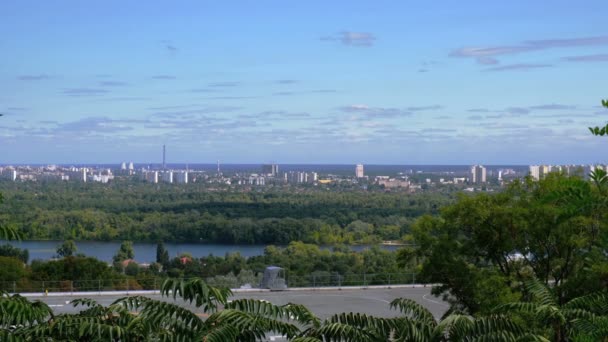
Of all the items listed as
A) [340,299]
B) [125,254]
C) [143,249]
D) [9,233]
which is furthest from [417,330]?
[143,249]

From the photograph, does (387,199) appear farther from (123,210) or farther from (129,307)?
(129,307)

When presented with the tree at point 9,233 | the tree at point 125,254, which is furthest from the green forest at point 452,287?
the tree at point 125,254

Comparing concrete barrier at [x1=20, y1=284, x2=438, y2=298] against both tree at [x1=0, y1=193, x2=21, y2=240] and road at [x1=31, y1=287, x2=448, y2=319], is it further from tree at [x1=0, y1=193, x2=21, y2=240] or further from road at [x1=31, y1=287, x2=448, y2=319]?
tree at [x1=0, y1=193, x2=21, y2=240]

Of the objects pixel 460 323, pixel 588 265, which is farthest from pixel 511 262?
pixel 460 323

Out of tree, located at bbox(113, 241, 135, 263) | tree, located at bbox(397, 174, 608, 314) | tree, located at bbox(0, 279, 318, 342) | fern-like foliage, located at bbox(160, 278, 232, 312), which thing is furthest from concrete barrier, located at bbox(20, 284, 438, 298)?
tree, located at bbox(113, 241, 135, 263)

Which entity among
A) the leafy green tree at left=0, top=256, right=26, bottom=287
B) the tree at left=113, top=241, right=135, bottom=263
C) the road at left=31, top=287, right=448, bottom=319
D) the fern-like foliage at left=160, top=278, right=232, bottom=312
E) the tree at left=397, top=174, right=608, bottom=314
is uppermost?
the fern-like foliage at left=160, top=278, right=232, bottom=312

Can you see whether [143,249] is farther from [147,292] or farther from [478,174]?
[478,174]
